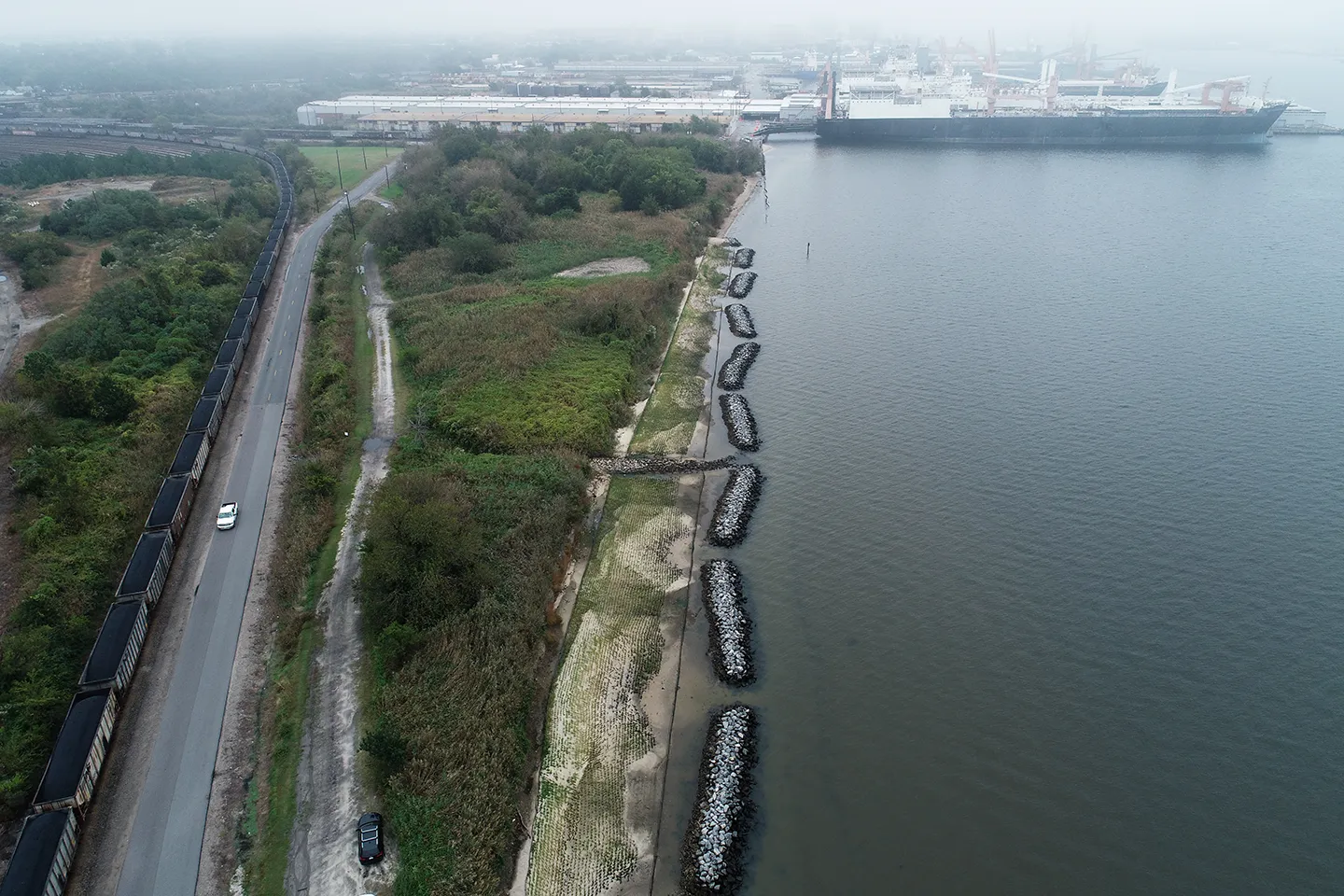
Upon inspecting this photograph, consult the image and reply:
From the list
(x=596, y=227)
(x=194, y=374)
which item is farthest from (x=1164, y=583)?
(x=596, y=227)

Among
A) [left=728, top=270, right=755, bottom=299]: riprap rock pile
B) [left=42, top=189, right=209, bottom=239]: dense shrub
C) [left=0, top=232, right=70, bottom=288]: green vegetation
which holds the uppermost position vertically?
[left=42, top=189, right=209, bottom=239]: dense shrub

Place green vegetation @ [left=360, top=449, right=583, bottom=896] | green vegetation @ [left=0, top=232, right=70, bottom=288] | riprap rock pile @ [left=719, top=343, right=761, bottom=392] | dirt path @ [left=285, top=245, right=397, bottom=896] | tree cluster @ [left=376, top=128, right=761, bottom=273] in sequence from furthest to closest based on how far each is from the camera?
1. tree cluster @ [left=376, top=128, right=761, bottom=273]
2. green vegetation @ [left=0, top=232, right=70, bottom=288]
3. riprap rock pile @ [left=719, top=343, right=761, bottom=392]
4. green vegetation @ [left=360, top=449, right=583, bottom=896]
5. dirt path @ [left=285, top=245, right=397, bottom=896]

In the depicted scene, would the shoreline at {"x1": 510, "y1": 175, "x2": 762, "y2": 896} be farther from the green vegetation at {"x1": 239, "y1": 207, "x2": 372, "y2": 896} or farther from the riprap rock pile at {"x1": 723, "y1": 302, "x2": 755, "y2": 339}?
the riprap rock pile at {"x1": 723, "y1": 302, "x2": 755, "y2": 339}

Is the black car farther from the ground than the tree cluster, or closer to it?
closer to it

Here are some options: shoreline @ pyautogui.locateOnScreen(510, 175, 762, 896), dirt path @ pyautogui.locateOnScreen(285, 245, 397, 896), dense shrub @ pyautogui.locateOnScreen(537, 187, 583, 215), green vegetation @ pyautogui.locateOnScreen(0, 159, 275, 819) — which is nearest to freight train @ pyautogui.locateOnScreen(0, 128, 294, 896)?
green vegetation @ pyautogui.locateOnScreen(0, 159, 275, 819)

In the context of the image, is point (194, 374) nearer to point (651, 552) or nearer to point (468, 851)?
point (651, 552)

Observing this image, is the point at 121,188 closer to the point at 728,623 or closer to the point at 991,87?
the point at 728,623
